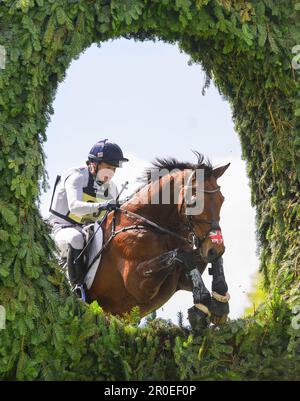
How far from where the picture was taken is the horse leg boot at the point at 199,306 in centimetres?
811

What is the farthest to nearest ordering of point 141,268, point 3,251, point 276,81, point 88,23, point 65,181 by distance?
point 65,181 < point 141,268 < point 276,81 < point 88,23 < point 3,251

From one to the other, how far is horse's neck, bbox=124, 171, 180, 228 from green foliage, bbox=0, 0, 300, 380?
1.33m

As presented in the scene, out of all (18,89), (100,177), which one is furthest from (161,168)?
(18,89)

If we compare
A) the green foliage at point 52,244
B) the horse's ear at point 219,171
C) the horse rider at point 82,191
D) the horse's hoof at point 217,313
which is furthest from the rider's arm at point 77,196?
the horse's hoof at point 217,313

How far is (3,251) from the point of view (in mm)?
7633

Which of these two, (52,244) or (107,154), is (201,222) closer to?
(52,244)

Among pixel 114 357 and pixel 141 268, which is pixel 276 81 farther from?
pixel 114 357

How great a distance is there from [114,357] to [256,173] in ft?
9.43

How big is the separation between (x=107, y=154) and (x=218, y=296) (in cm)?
284

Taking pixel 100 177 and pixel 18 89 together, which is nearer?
pixel 18 89

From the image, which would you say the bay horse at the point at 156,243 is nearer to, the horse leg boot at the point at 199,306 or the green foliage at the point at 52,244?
the horse leg boot at the point at 199,306

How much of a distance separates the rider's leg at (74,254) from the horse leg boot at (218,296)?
199 centimetres

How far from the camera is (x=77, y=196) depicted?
10133 millimetres

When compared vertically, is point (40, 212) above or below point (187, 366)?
above
